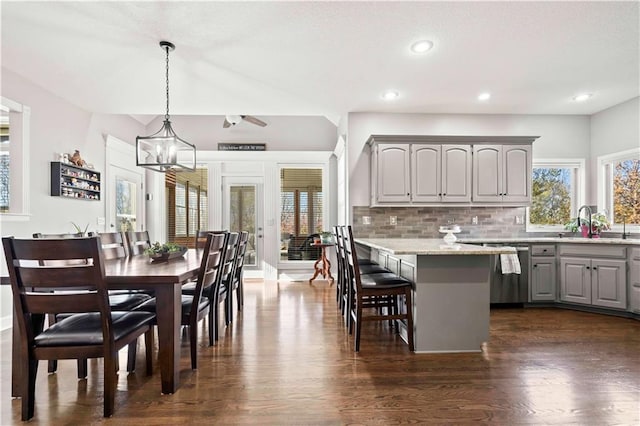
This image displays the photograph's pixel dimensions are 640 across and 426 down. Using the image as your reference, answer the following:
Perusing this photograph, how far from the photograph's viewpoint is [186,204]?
6.43 m

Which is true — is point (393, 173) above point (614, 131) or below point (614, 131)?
below

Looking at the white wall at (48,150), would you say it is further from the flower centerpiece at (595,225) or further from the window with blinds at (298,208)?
the flower centerpiece at (595,225)

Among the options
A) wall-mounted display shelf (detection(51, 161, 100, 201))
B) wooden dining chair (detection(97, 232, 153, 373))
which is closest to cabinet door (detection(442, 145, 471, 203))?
wooden dining chair (detection(97, 232, 153, 373))

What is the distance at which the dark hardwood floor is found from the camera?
182 cm

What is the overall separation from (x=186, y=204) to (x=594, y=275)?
624 cm

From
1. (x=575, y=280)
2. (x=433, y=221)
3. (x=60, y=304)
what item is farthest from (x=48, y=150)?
(x=575, y=280)

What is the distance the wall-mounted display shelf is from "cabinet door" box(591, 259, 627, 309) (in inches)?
243

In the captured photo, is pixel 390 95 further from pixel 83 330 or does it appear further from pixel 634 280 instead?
pixel 83 330

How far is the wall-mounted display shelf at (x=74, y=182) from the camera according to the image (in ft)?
12.9

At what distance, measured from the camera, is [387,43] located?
2.90 m

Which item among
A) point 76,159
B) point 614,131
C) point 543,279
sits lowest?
point 543,279

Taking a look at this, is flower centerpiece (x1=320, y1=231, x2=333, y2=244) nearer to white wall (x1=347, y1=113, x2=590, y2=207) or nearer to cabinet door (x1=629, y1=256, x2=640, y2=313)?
white wall (x1=347, y1=113, x2=590, y2=207)

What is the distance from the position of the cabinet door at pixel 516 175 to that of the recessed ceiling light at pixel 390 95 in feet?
5.45

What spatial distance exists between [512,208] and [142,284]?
15.6 ft
